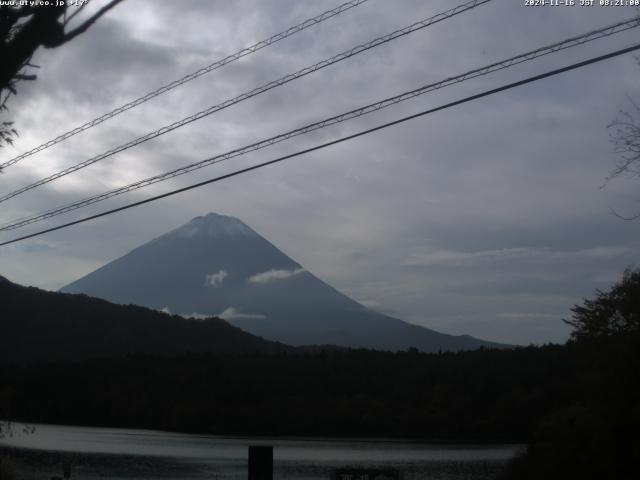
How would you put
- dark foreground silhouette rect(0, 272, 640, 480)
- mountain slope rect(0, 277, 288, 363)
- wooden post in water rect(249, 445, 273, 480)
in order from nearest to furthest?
wooden post in water rect(249, 445, 273, 480), dark foreground silhouette rect(0, 272, 640, 480), mountain slope rect(0, 277, 288, 363)

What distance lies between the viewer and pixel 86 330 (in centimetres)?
11294

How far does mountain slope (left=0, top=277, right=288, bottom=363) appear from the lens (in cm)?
9956

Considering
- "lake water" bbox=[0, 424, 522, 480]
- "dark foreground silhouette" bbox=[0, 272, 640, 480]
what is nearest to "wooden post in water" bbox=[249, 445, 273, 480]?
"lake water" bbox=[0, 424, 522, 480]

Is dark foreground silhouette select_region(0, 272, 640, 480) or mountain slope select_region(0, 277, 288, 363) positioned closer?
dark foreground silhouette select_region(0, 272, 640, 480)

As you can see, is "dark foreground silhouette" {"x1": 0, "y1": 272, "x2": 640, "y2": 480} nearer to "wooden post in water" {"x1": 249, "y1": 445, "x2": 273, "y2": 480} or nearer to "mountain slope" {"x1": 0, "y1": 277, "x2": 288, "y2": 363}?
"mountain slope" {"x1": 0, "y1": 277, "x2": 288, "y2": 363}

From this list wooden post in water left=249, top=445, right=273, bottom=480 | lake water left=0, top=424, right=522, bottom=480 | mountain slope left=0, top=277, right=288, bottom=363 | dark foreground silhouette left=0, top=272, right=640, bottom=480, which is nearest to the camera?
wooden post in water left=249, top=445, right=273, bottom=480

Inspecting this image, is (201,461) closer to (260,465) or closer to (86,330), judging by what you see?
(260,465)

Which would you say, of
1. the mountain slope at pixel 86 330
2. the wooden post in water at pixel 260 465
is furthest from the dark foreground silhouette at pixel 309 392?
the wooden post in water at pixel 260 465

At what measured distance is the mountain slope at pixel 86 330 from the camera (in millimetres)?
99562

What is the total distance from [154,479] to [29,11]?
27.1 metres

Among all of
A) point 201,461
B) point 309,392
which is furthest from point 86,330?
point 201,461

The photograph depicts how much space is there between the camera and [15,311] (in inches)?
3944

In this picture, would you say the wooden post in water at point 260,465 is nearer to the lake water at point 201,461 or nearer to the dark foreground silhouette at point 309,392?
the lake water at point 201,461

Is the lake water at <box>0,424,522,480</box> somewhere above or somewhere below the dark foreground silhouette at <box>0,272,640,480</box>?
below
